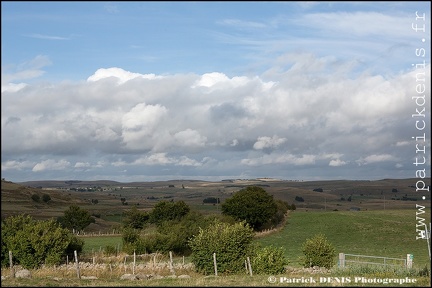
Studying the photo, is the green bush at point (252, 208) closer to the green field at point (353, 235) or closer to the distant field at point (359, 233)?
the green field at point (353, 235)

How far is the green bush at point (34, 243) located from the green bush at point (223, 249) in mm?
14798

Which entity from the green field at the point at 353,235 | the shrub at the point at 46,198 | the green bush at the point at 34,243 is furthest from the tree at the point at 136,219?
the shrub at the point at 46,198

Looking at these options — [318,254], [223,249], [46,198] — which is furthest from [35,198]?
[318,254]

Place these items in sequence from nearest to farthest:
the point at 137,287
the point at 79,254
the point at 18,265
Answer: the point at 137,287, the point at 18,265, the point at 79,254

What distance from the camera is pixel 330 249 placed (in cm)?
4197

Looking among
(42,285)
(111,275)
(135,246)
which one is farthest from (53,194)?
(42,285)

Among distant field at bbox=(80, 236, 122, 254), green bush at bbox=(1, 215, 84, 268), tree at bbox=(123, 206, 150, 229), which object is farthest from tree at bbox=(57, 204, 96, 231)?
green bush at bbox=(1, 215, 84, 268)

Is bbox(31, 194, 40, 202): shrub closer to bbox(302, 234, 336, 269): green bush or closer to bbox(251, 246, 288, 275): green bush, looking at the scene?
bbox(302, 234, 336, 269): green bush

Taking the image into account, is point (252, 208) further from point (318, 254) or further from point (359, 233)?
point (318, 254)

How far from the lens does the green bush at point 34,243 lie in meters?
48.8

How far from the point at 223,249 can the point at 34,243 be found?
18456 mm

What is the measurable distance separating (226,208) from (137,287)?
74034mm

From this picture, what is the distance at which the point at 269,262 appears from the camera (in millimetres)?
37625

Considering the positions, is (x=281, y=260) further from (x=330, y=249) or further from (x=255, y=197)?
(x=255, y=197)
